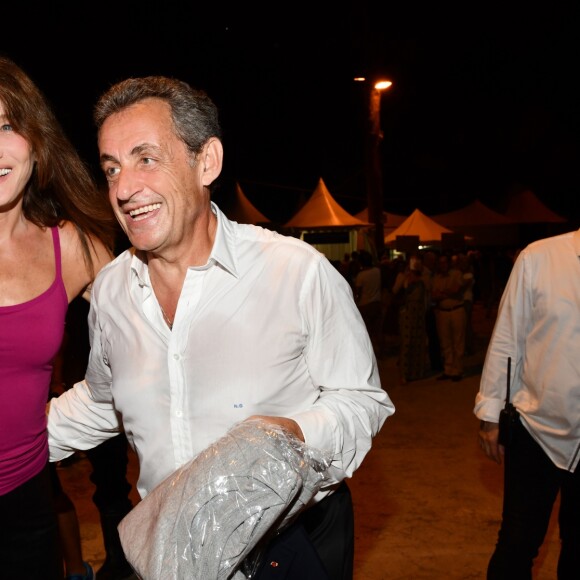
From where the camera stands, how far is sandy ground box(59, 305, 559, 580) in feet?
12.2

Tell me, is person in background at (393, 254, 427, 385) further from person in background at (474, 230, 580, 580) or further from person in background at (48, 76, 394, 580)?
person in background at (48, 76, 394, 580)

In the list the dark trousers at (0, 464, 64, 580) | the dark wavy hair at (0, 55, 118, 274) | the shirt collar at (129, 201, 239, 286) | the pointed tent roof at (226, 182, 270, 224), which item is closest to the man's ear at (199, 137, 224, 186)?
the shirt collar at (129, 201, 239, 286)

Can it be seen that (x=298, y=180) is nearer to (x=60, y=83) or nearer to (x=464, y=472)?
(x=60, y=83)

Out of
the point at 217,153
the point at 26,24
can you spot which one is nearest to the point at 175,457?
the point at 217,153

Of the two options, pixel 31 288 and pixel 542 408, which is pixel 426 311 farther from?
pixel 31 288

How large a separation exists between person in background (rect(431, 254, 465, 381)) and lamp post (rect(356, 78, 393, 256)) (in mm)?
6049

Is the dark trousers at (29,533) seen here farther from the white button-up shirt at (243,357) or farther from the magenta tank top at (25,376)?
the white button-up shirt at (243,357)

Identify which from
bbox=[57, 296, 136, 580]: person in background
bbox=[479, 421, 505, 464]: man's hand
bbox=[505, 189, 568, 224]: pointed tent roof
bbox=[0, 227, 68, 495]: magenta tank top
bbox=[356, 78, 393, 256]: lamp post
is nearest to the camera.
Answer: bbox=[0, 227, 68, 495]: magenta tank top

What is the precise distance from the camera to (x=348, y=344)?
1740mm

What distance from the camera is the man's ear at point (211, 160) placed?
73.7 inches

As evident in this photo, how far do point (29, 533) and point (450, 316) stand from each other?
7818 millimetres

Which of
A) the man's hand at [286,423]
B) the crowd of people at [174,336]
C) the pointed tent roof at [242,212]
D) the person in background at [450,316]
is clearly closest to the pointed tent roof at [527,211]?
the pointed tent roof at [242,212]

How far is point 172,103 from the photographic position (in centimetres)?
179

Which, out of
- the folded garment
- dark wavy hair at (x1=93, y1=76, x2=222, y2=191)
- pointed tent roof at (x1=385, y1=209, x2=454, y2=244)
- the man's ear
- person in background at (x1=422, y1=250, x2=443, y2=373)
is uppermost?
dark wavy hair at (x1=93, y1=76, x2=222, y2=191)
